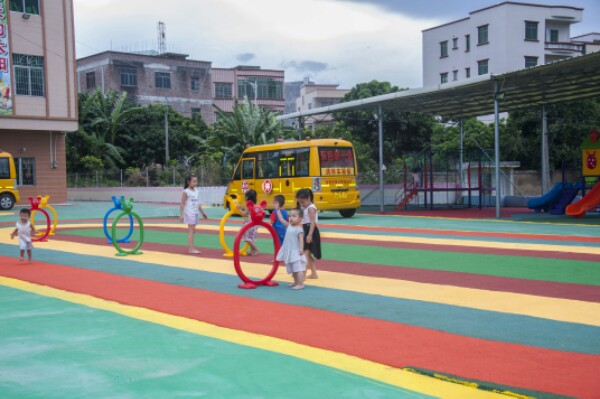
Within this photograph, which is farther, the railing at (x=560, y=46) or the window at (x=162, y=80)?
the window at (x=162, y=80)

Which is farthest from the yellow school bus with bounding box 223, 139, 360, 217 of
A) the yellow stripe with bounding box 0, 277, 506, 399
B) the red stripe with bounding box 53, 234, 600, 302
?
the yellow stripe with bounding box 0, 277, 506, 399

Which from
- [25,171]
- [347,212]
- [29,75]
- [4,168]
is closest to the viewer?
[347,212]

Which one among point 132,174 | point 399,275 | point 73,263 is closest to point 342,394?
point 399,275

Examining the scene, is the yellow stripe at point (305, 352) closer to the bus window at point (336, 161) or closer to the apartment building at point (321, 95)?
the bus window at point (336, 161)

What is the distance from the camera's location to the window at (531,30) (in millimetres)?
57594

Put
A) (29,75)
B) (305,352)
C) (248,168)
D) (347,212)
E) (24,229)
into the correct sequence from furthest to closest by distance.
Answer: (29,75) → (248,168) → (347,212) → (24,229) → (305,352)

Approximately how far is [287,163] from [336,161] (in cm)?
177

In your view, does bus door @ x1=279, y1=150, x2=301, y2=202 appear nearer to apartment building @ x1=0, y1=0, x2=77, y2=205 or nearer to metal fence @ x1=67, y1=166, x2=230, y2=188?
apartment building @ x1=0, y1=0, x2=77, y2=205

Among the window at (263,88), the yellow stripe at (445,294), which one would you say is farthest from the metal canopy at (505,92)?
the window at (263,88)

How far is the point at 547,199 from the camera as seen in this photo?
25.8 meters

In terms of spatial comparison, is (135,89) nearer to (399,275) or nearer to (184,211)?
(184,211)

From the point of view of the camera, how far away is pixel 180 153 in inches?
2041

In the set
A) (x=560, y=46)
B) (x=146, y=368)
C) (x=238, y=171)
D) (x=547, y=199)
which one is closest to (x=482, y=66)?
(x=560, y=46)

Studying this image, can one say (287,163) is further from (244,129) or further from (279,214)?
(244,129)
